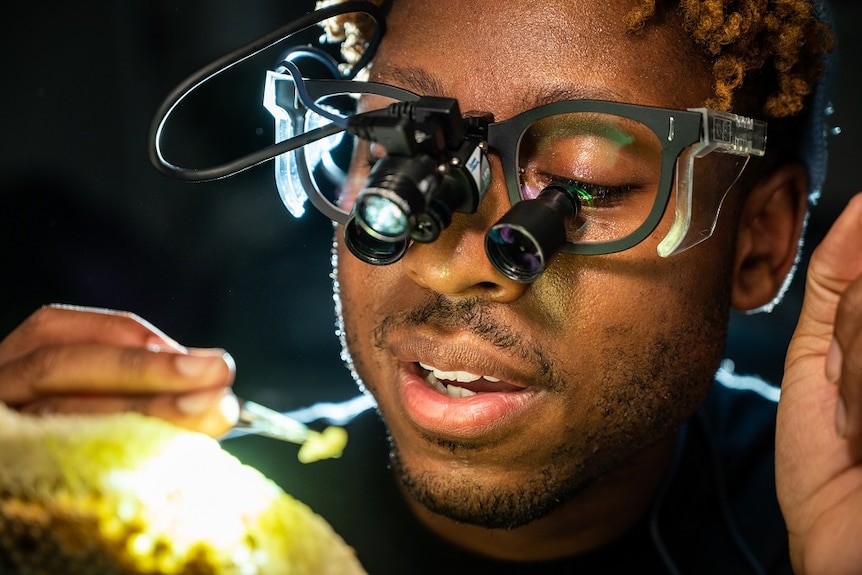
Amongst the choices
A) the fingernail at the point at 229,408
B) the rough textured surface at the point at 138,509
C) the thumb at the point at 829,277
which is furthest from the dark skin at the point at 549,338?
the rough textured surface at the point at 138,509

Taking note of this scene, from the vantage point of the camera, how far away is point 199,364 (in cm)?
123

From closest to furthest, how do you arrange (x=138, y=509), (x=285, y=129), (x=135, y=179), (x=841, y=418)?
(x=138, y=509) → (x=841, y=418) → (x=285, y=129) → (x=135, y=179)

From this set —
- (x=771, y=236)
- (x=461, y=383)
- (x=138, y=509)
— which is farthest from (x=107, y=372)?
(x=771, y=236)

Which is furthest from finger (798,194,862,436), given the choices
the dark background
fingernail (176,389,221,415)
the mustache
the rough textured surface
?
the dark background

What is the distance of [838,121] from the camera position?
2.77 meters

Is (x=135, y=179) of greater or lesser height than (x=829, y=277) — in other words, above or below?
below

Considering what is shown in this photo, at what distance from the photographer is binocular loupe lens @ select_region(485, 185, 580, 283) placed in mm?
1462

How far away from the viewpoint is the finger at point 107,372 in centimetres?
124

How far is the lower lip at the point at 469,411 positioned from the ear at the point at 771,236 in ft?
2.38

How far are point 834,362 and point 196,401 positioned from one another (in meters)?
1.10

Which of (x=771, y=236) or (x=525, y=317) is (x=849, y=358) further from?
(x=771, y=236)

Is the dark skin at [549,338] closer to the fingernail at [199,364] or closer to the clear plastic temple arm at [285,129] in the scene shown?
the fingernail at [199,364]

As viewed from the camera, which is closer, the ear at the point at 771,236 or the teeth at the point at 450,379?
the teeth at the point at 450,379

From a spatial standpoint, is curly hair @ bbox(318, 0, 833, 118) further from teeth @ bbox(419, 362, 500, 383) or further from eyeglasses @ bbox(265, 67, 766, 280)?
teeth @ bbox(419, 362, 500, 383)
